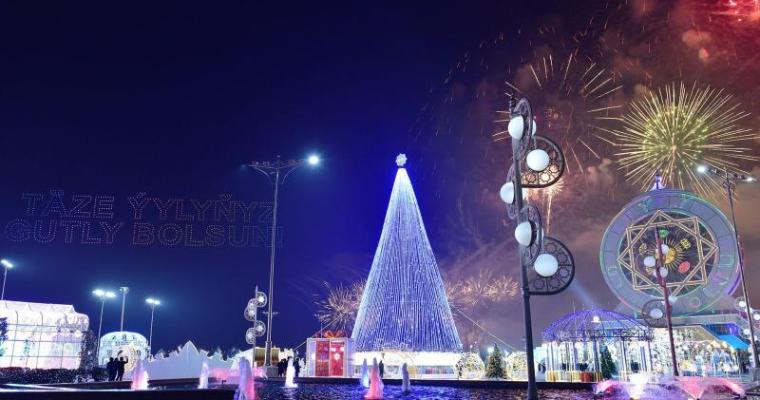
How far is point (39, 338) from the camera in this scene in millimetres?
36875

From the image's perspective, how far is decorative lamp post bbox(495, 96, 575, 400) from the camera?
496 inches

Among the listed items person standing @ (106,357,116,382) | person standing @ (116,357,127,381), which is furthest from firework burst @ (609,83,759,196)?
person standing @ (106,357,116,382)

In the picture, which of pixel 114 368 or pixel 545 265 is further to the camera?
pixel 114 368

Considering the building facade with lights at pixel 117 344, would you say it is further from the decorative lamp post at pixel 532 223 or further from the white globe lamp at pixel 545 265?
the white globe lamp at pixel 545 265

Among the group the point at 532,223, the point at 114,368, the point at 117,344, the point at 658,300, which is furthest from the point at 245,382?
the point at 117,344

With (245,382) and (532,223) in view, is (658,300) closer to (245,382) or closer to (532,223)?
(532,223)

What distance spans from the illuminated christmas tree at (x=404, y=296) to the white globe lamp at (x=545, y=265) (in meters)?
22.8

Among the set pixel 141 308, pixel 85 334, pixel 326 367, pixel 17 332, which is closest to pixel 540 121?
pixel 326 367

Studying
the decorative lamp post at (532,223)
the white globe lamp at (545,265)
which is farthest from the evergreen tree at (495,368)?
the white globe lamp at (545,265)

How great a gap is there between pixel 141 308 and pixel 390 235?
4852 cm

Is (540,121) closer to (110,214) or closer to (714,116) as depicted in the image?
(714,116)

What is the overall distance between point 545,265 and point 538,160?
2.26 metres

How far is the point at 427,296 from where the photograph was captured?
118 ft

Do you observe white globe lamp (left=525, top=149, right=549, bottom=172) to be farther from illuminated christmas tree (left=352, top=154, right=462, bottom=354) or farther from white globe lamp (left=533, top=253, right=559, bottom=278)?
illuminated christmas tree (left=352, top=154, right=462, bottom=354)
